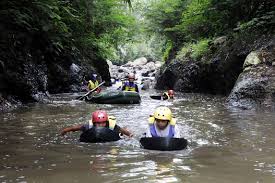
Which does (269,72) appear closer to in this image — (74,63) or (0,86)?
(0,86)

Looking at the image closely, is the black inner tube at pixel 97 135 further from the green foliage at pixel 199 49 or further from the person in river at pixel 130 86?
the green foliage at pixel 199 49

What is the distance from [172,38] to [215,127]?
20545 millimetres

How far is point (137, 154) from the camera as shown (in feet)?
23.5

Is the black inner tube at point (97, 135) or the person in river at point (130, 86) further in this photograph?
the person in river at point (130, 86)

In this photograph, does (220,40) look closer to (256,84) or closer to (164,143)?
(256,84)

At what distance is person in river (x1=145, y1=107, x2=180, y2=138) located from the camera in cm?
800

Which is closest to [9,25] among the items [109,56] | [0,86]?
[0,86]

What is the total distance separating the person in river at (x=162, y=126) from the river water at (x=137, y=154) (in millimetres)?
393

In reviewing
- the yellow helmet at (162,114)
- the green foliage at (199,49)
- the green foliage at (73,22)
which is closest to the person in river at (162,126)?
the yellow helmet at (162,114)

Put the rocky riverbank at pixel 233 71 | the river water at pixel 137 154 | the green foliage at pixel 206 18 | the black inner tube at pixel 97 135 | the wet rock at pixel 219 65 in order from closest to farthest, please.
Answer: the river water at pixel 137 154 < the black inner tube at pixel 97 135 < the rocky riverbank at pixel 233 71 < the wet rock at pixel 219 65 < the green foliage at pixel 206 18

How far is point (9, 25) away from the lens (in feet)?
47.2

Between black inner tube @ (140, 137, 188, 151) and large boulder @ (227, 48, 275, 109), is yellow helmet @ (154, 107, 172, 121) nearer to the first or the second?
black inner tube @ (140, 137, 188, 151)

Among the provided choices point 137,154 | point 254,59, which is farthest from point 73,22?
point 137,154

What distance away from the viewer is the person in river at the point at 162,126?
8.00m
